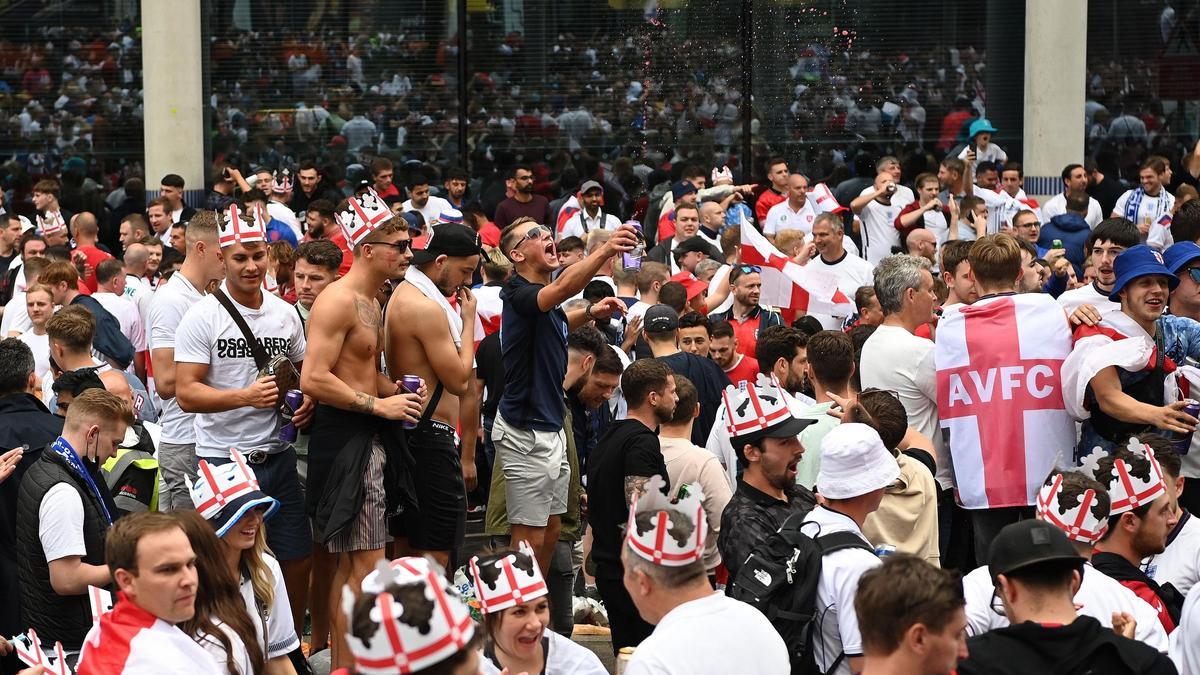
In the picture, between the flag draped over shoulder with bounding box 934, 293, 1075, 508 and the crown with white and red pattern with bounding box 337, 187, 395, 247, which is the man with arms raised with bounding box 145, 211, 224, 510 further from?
the flag draped over shoulder with bounding box 934, 293, 1075, 508

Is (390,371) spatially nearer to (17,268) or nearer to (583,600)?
(583,600)

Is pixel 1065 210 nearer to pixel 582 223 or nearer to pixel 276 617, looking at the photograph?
pixel 582 223

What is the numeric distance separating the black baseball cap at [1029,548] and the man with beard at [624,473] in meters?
2.25

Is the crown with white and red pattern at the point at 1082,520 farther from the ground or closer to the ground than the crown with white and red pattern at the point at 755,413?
closer to the ground

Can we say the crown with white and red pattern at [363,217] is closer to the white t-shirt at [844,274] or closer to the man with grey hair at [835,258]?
the white t-shirt at [844,274]

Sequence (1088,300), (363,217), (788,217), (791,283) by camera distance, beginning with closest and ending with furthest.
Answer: (363,217) → (1088,300) → (791,283) → (788,217)

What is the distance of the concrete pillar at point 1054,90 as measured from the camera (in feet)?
58.1

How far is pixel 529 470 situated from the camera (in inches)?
294

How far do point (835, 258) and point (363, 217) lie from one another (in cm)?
491

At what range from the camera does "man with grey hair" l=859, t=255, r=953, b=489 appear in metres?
7.11

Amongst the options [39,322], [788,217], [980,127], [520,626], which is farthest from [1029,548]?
[980,127]

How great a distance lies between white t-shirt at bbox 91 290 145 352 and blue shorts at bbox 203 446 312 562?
3614mm

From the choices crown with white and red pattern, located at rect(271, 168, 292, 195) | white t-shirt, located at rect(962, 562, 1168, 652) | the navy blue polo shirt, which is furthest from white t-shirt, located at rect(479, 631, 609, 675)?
crown with white and red pattern, located at rect(271, 168, 292, 195)

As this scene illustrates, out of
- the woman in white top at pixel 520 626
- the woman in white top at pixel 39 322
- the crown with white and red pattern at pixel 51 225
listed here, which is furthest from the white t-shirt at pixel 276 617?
the crown with white and red pattern at pixel 51 225
